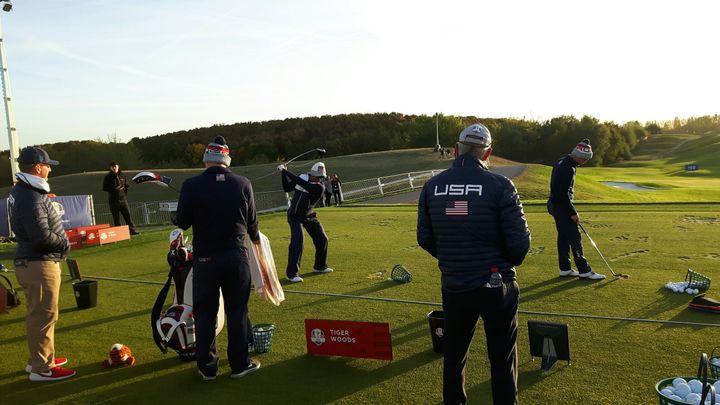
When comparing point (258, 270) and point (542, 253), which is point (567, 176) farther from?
point (258, 270)

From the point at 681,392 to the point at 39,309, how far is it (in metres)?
6.16

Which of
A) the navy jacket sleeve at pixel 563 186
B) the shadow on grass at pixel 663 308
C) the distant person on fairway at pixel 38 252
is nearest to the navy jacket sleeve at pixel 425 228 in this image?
the shadow on grass at pixel 663 308

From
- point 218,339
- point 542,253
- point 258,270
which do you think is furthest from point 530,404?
point 542,253

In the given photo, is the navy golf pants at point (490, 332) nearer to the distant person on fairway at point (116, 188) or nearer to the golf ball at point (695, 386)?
the golf ball at point (695, 386)

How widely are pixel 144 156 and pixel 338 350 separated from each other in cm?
10125

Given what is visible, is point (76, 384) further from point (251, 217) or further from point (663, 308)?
point (663, 308)

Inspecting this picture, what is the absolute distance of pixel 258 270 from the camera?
6.52 m

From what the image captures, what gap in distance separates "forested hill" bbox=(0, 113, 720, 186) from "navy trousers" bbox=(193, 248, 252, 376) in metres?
79.5

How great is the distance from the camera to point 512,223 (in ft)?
13.5

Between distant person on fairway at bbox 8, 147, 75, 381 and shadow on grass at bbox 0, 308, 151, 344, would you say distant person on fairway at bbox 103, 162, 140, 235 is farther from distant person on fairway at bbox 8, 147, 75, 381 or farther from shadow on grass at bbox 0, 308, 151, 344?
distant person on fairway at bbox 8, 147, 75, 381

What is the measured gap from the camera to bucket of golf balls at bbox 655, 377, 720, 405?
153 inches

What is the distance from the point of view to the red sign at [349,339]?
5.80m

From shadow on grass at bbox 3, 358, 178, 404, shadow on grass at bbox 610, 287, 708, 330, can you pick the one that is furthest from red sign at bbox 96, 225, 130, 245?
shadow on grass at bbox 610, 287, 708, 330

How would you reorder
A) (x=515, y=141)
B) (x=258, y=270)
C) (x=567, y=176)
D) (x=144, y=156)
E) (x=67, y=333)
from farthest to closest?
(x=144, y=156)
(x=515, y=141)
(x=567, y=176)
(x=67, y=333)
(x=258, y=270)
